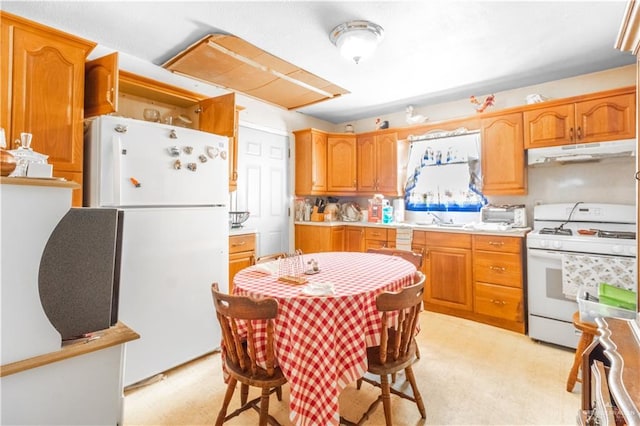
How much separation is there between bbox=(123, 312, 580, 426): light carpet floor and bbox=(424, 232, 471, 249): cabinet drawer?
98 centimetres

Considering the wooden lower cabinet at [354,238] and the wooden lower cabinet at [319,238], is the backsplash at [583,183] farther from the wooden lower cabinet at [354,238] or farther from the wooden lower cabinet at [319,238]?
the wooden lower cabinet at [319,238]

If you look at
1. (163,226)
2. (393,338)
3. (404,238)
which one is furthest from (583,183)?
(163,226)

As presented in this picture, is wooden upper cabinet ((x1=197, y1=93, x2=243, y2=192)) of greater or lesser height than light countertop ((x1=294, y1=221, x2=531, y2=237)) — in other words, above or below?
above

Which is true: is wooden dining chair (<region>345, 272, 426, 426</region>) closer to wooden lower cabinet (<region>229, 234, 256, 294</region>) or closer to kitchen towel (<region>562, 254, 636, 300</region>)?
wooden lower cabinet (<region>229, 234, 256, 294</region>)

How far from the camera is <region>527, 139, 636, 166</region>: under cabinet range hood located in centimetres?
259

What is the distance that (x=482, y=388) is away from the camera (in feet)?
6.59

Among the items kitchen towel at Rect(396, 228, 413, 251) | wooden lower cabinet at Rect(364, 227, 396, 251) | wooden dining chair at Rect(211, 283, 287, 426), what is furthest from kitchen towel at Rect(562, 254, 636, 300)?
wooden dining chair at Rect(211, 283, 287, 426)

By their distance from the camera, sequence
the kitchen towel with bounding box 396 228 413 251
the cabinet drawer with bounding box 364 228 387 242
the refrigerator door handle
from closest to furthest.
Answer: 1. the refrigerator door handle
2. the kitchen towel with bounding box 396 228 413 251
3. the cabinet drawer with bounding box 364 228 387 242

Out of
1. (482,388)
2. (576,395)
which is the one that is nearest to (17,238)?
(482,388)


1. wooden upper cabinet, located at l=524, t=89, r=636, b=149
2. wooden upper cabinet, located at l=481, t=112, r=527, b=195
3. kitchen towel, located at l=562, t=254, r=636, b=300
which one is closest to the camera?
kitchen towel, located at l=562, t=254, r=636, b=300

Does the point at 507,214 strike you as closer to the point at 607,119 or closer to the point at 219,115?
the point at 607,119

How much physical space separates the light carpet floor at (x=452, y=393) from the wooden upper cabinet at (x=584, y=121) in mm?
1856

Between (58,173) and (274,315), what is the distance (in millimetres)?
1665

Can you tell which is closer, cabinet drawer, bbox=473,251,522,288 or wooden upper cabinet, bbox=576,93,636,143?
wooden upper cabinet, bbox=576,93,636,143
